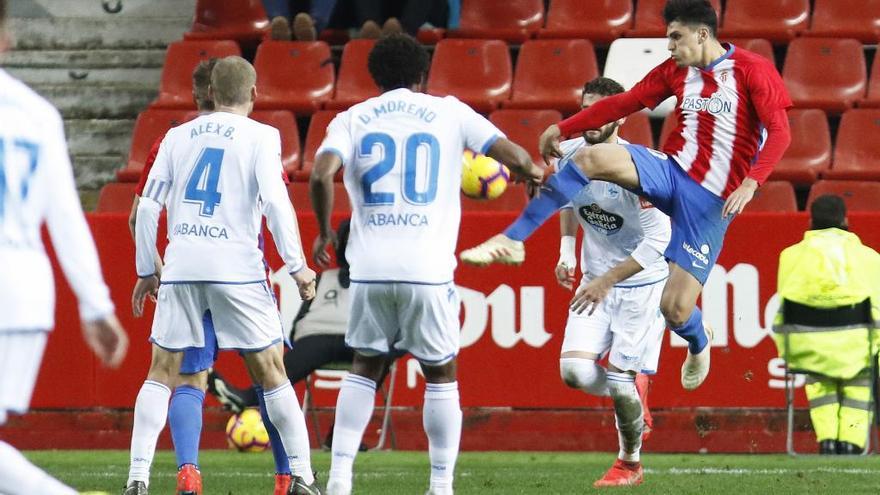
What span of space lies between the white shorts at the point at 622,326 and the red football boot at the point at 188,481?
95.9 inches

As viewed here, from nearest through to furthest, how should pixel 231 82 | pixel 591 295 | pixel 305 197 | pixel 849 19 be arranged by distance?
pixel 231 82 → pixel 591 295 → pixel 305 197 → pixel 849 19

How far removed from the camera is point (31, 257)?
12.6 ft

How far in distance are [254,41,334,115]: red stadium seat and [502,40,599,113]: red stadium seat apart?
1597 mm

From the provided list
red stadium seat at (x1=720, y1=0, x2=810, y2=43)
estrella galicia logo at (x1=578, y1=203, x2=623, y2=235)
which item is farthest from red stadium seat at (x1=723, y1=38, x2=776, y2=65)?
estrella galicia logo at (x1=578, y1=203, x2=623, y2=235)

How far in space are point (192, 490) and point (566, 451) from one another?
14.1ft

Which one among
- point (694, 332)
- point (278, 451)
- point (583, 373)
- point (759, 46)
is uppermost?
point (759, 46)

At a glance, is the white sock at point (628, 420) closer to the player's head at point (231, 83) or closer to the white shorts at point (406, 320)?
the white shorts at point (406, 320)

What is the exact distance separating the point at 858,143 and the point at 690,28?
4.93 metres

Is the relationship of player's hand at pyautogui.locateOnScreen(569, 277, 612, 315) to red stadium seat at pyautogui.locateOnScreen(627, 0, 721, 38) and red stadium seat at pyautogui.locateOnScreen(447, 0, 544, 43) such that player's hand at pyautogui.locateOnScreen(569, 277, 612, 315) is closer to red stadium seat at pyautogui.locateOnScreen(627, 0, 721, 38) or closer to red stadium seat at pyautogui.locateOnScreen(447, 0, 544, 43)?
red stadium seat at pyautogui.locateOnScreen(627, 0, 721, 38)

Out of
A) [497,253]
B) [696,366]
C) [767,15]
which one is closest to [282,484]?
[497,253]

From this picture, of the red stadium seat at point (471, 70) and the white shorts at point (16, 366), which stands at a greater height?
the red stadium seat at point (471, 70)

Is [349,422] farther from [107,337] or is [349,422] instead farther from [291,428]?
[107,337]

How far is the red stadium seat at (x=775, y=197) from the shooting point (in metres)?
11.1

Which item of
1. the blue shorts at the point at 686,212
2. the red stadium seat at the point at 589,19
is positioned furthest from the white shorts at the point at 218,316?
the red stadium seat at the point at 589,19
